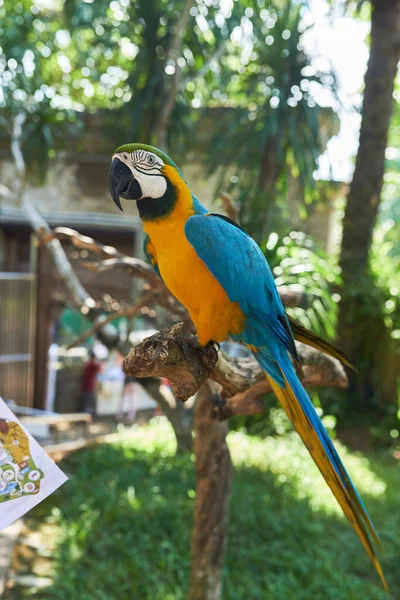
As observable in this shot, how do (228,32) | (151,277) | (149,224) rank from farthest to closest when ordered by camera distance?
(228,32) < (151,277) < (149,224)

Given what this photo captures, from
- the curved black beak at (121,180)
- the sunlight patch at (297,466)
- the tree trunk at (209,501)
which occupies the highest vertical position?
the curved black beak at (121,180)

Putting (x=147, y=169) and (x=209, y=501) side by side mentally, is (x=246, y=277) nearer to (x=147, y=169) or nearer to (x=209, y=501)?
(x=147, y=169)

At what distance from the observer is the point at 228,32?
14.6ft

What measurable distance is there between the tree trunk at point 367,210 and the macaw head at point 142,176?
396 centimetres

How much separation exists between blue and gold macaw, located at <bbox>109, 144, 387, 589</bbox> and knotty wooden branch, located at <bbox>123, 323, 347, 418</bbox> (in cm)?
9

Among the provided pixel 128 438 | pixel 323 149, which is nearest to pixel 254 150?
pixel 323 149

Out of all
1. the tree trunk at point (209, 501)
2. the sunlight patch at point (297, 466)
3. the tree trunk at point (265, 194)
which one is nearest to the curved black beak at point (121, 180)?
the tree trunk at point (209, 501)

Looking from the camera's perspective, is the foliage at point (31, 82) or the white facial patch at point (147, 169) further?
the foliage at point (31, 82)

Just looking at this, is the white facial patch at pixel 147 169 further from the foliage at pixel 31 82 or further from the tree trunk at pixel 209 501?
the foliage at pixel 31 82

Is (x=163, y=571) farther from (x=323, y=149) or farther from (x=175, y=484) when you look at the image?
(x=323, y=149)

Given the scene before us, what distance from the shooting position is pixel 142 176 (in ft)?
3.67

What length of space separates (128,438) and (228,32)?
352cm

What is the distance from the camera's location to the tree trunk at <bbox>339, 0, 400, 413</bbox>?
4.79 meters

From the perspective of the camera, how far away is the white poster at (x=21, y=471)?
36.9 inches
